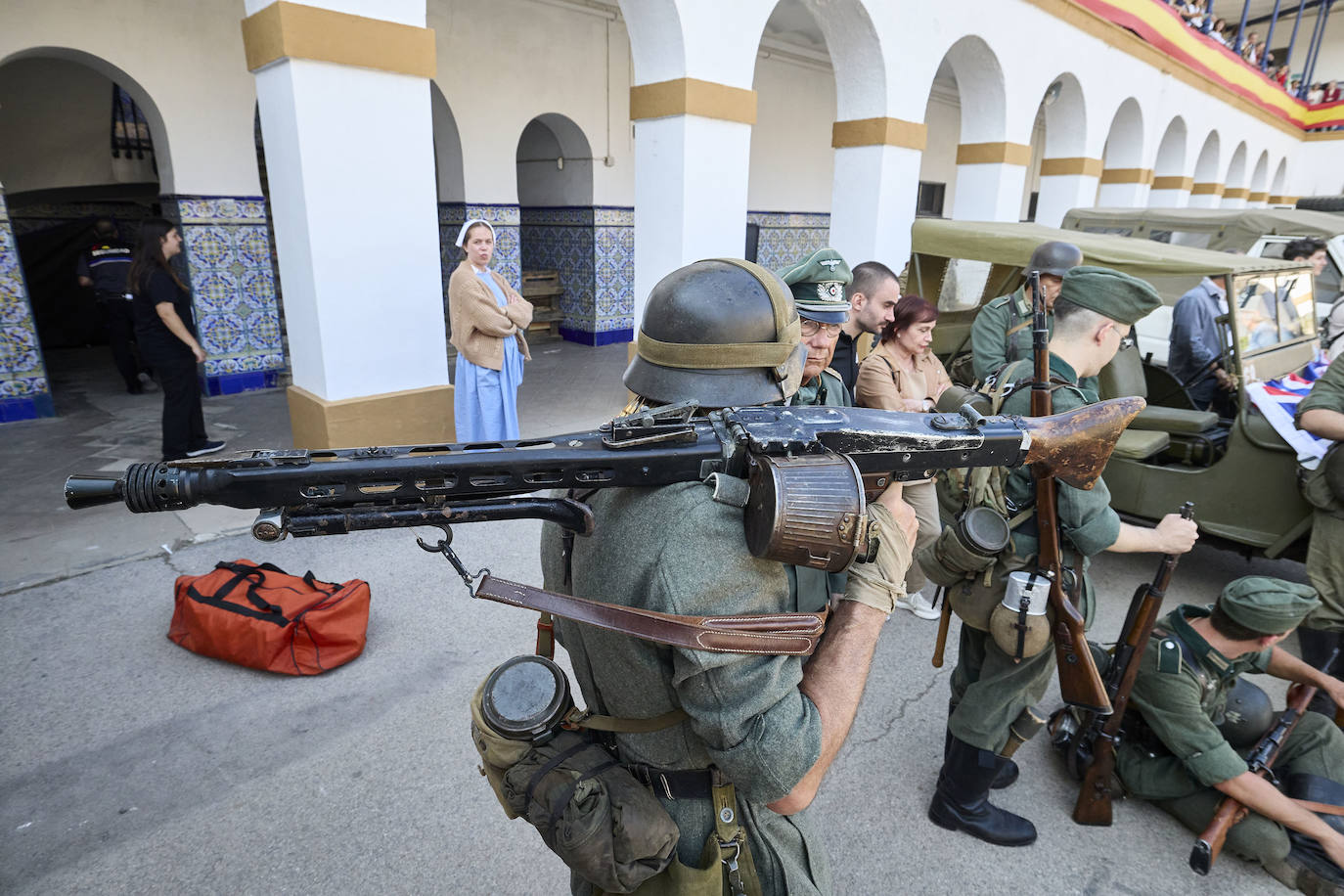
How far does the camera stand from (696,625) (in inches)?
39.3

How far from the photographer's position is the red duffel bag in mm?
2938

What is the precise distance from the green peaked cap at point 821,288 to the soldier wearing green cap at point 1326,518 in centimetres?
207

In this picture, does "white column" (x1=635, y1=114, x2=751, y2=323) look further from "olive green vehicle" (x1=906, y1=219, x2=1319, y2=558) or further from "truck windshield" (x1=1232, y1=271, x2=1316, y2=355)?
"truck windshield" (x1=1232, y1=271, x2=1316, y2=355)

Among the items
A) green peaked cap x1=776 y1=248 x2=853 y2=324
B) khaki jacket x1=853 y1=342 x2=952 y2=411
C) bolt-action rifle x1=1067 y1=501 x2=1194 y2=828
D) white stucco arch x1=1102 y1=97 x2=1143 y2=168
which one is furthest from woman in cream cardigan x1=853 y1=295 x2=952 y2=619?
white stucco arch x1=1102 y1=97 x2=1143 y2=168

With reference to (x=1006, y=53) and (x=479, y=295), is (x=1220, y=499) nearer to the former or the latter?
(x=479, y=295)

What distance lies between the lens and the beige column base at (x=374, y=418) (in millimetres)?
4273

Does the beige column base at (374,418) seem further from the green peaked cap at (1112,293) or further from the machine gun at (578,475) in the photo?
the green peaked cap at (1112,293)

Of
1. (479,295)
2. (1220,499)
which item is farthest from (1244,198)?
(479,295)

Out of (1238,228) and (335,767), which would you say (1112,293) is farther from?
(1238,228)

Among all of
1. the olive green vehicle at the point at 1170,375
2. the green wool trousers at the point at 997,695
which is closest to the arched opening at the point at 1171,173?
the olive green vehicle at the point at 1170,375

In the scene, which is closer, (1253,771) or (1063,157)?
(1253,771)

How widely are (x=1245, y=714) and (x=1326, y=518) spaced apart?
52.6 inches

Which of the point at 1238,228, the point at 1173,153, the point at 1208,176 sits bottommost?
the point at 1238,228

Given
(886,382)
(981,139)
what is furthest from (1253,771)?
(981,139)
